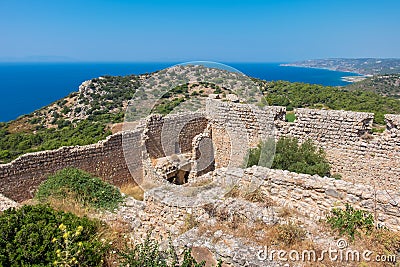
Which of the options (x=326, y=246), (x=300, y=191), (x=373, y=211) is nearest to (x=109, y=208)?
(x=300, y=191)

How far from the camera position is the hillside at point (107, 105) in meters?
18.0

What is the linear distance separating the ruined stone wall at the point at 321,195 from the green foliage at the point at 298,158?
2.66 meters

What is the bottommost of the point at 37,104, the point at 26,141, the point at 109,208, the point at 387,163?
the point at 37,104

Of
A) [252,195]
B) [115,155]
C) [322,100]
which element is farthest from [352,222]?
[322,100]

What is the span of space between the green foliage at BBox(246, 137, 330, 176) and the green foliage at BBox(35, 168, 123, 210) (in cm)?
464

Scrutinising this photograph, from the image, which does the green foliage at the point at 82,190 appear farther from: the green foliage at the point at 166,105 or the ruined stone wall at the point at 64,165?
the green foliage at the point at 166,105

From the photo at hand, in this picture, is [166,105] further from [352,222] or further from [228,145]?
[352,222]

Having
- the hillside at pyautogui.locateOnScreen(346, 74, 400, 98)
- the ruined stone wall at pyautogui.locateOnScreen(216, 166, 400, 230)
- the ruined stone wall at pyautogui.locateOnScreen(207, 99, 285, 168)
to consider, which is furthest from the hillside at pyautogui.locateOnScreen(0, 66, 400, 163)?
the hillside at pyautogui.locateOnScreen(346, 74, 400, 98)

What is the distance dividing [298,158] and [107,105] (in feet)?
66.1

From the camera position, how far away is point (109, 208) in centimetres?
726

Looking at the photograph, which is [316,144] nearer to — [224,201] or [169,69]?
[224,201]

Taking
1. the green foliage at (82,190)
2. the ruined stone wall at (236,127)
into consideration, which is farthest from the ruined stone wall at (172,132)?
the green foliage at (82,190)

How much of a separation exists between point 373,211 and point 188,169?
6.94 m

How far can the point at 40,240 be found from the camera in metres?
4.37
